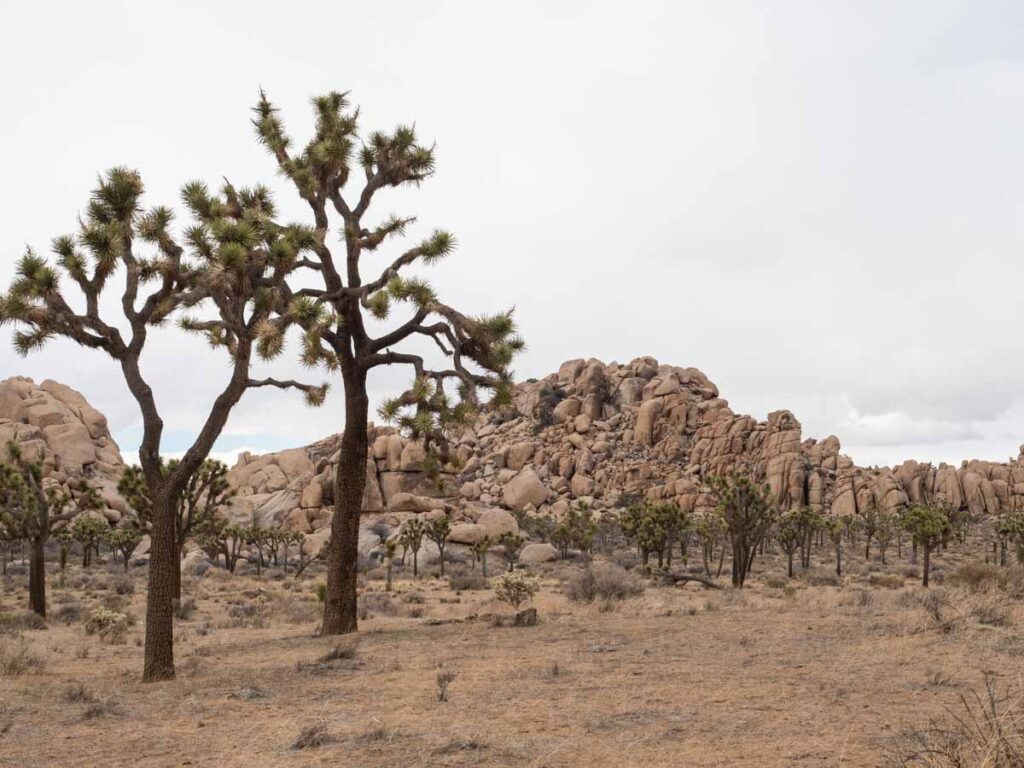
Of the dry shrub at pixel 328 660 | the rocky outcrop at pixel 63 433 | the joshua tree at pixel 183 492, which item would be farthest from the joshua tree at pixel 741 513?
the rocky outcrop at pixel 63 433

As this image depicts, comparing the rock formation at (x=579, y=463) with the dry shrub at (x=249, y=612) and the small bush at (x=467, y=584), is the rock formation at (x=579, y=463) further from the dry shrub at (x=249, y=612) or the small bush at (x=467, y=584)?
the dry shrub at (x=249, y=612)

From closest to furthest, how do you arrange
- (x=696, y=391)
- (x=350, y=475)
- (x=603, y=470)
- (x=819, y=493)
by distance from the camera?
(x=350, y=475) → (x=819, y=493) → (x=603, y=470) → (x=696, y=391)

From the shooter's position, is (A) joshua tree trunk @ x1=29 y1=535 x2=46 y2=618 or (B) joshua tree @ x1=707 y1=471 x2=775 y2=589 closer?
(A) joshua tree trunk @ x1=29 y1=535 x2=46 y2=618

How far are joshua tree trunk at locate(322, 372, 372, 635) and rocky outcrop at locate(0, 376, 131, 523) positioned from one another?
53.0 meters

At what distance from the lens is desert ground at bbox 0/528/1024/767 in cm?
645

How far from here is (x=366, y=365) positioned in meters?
15.5

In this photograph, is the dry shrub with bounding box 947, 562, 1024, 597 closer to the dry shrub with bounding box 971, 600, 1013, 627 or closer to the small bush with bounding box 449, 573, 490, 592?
the dry shrub with bounding box 971, 600, 1013, 627

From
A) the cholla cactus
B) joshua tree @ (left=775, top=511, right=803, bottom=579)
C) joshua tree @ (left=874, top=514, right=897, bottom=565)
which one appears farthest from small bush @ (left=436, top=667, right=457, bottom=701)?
joshua tree @ (left=874, top=514, right=897, bottom=565)

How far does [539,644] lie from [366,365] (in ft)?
20.5

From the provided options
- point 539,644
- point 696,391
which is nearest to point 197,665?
point 539,644

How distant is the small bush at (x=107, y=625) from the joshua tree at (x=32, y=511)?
3.84 meters

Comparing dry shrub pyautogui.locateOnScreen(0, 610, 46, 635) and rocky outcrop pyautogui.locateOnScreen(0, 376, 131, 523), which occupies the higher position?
rocky outcrop pyautogui.locateOnScreen(0, 376, 131, 523)

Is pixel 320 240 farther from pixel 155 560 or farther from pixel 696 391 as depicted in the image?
pixel 696 391

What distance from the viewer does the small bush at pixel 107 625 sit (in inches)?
640
